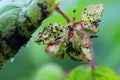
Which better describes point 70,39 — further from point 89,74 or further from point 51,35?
point 89,74

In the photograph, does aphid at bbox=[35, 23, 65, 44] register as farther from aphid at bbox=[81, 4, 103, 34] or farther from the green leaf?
the green leaf

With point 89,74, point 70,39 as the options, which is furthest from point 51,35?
point 89,74

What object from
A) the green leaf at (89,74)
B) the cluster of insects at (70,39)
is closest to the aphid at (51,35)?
the cluster of insects at (70,39)

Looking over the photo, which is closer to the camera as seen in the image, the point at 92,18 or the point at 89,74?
the point at 92,18

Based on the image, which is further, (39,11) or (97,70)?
(97,70)

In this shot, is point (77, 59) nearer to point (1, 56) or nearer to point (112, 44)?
point (1, 56)

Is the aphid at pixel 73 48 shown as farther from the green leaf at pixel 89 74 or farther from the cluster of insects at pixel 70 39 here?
the green leaf at pixel 89 74

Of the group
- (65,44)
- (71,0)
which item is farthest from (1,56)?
(71,0)
